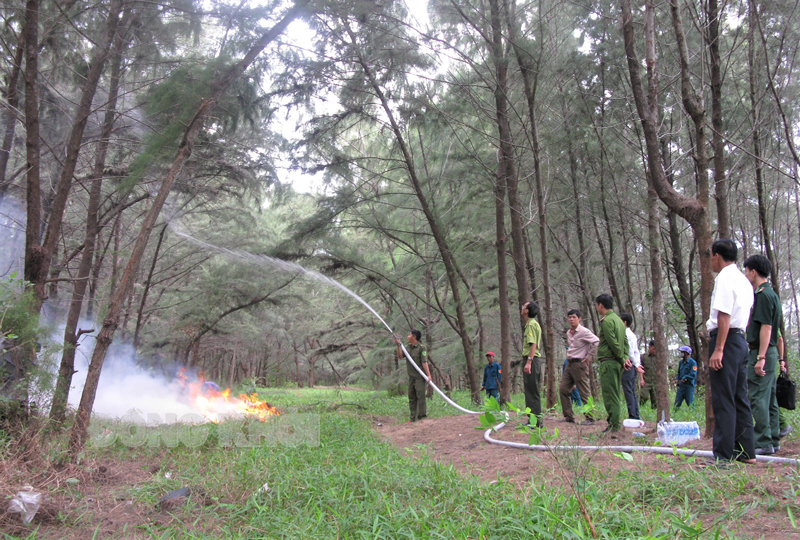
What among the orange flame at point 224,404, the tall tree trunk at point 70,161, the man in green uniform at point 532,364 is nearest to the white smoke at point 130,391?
the orange flame at point 224,404

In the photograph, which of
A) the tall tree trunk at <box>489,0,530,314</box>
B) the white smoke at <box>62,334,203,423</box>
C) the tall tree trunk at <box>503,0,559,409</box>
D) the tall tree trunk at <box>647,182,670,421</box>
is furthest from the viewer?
the white smoke at <box>62,334,203,423</box>

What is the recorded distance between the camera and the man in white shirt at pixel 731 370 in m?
4.06

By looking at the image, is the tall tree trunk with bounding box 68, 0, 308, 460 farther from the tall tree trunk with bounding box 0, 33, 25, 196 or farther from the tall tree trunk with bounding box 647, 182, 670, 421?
the tall tree trunk with bounding box 647, 182, 670, 421

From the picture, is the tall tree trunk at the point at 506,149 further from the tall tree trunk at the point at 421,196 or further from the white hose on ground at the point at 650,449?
the white hose on ground at the point at 650,449

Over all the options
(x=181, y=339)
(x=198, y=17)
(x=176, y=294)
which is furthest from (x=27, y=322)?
(x=176, y=294)

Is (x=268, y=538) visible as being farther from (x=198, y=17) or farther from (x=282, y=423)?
(x=198, y=17)

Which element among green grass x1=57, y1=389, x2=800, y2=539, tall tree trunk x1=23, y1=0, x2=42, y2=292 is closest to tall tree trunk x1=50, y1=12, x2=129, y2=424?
tall tree trunk x1=23, y1=0, x2=42, y2=292

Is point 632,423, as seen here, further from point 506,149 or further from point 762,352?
point 506,149

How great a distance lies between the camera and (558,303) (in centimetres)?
1962

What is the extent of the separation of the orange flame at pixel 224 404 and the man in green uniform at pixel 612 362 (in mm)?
5502

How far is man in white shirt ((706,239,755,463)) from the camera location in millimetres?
4062

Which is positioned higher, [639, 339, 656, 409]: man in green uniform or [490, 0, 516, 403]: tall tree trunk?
[490, 0, 516, 403]: tall tree trunk

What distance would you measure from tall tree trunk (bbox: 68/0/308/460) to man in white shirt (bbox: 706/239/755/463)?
610cm

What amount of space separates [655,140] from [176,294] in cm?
2067
